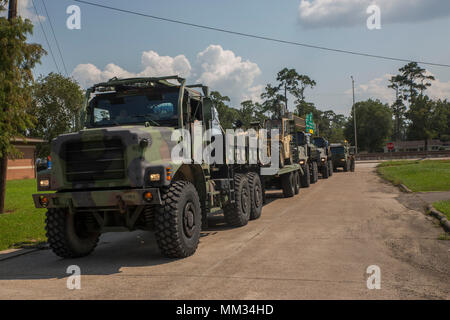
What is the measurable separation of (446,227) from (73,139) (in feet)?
23.8

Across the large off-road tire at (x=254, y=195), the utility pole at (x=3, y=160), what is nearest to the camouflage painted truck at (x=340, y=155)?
the large off-road tire at (x=254, y=195)

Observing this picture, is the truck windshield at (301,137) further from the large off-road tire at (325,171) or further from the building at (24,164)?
the building at (24,164)

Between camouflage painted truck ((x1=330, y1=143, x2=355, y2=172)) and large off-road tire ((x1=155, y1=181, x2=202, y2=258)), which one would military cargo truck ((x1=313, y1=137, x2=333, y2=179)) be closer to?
camouflage painted truck ((x1=330, y1=143, x2=355, y2=172))

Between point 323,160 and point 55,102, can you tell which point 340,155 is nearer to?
point 323,160

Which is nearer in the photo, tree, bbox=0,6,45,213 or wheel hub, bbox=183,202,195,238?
wheel hub, bbox=183,202,195,238

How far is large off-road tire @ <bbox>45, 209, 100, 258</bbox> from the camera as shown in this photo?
6805 mm

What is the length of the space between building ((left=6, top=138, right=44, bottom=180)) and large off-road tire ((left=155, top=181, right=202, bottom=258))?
3371 cm

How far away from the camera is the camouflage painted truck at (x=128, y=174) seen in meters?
6.27

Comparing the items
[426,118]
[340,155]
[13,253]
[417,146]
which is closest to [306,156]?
[340,155]

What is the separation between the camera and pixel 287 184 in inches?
609

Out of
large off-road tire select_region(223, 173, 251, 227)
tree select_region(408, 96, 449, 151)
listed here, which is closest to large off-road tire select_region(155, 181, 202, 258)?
large off-road tire select_region(223, 173, 251, 227)

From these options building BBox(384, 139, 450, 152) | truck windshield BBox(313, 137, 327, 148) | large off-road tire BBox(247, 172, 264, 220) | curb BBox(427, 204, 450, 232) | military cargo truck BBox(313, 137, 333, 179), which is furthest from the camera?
building BBox(384, 139, 450, 152)

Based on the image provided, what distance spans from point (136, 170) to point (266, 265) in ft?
7.64

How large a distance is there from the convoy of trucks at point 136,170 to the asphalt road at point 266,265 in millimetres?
560
